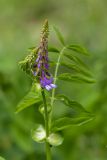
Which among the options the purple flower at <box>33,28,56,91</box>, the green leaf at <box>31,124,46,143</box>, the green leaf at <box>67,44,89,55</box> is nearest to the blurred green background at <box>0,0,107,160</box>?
the green leaf at <box>67,44,89,55</box>

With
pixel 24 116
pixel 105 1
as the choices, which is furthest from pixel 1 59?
pixel 105 1

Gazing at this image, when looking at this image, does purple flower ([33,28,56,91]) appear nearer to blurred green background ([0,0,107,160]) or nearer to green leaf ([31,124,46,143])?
green leaf ([31,124,46,143])

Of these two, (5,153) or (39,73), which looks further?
(5,153)

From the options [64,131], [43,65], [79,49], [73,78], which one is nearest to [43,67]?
[43,65]

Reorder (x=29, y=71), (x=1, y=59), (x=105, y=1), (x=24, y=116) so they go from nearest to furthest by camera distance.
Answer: (x=29, y=71) < (x=24, y=116) < (x=1, y=59) < (x=105, y=1)

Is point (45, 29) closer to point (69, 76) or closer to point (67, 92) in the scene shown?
point (69, 76)

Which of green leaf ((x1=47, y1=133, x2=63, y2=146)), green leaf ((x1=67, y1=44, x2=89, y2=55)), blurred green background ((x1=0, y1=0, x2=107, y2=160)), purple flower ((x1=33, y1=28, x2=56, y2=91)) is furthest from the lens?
blurred green background ((x1=0, y1=0, x2=107, y2=160))

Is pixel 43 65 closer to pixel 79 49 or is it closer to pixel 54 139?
pixel 54 139

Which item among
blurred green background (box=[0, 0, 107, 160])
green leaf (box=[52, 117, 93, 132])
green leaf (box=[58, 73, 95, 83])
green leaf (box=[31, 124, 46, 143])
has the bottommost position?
blurred green background (box=[0, 0, 107, 160])

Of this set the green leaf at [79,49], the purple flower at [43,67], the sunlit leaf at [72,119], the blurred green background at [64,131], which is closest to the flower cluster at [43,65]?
the purple flower at [43,67]
